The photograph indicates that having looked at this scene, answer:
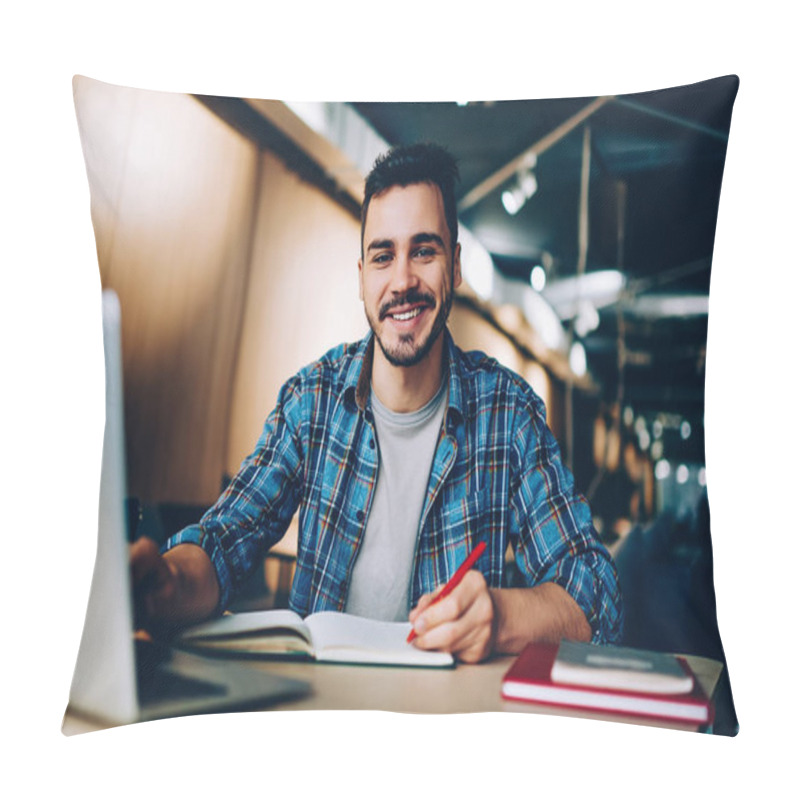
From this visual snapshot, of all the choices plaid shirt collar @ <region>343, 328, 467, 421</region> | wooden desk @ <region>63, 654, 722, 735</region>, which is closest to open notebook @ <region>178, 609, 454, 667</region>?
wooden desk @ <region>63, 654, 722, 735</region>

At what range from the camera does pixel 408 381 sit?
112cm

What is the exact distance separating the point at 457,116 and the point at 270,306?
0.40 metres

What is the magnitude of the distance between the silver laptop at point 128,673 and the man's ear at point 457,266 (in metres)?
0.56

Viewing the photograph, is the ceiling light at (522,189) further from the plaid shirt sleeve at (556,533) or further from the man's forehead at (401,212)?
the plaid shirt sleeve at (556,533)

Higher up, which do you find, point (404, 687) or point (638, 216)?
point (638, 216)

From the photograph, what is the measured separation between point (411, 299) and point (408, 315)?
0.08 ft

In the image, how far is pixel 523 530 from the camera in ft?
3.49

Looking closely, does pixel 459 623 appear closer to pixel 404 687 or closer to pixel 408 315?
pixel 404 687

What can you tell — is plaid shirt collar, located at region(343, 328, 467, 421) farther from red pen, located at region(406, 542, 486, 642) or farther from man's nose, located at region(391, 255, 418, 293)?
red pen, located at region(406, 542, 486, 642)

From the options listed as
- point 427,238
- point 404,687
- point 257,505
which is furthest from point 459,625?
point 427,238

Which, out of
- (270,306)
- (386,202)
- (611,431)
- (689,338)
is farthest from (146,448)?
(689,338)

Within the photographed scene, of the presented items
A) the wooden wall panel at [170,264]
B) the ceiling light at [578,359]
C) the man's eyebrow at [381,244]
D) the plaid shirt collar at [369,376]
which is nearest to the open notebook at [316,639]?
the wooden wall panel at [170,264]

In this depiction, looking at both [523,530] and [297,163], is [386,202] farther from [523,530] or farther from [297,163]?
[523,530]

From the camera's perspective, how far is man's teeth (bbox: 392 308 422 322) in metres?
1.11
